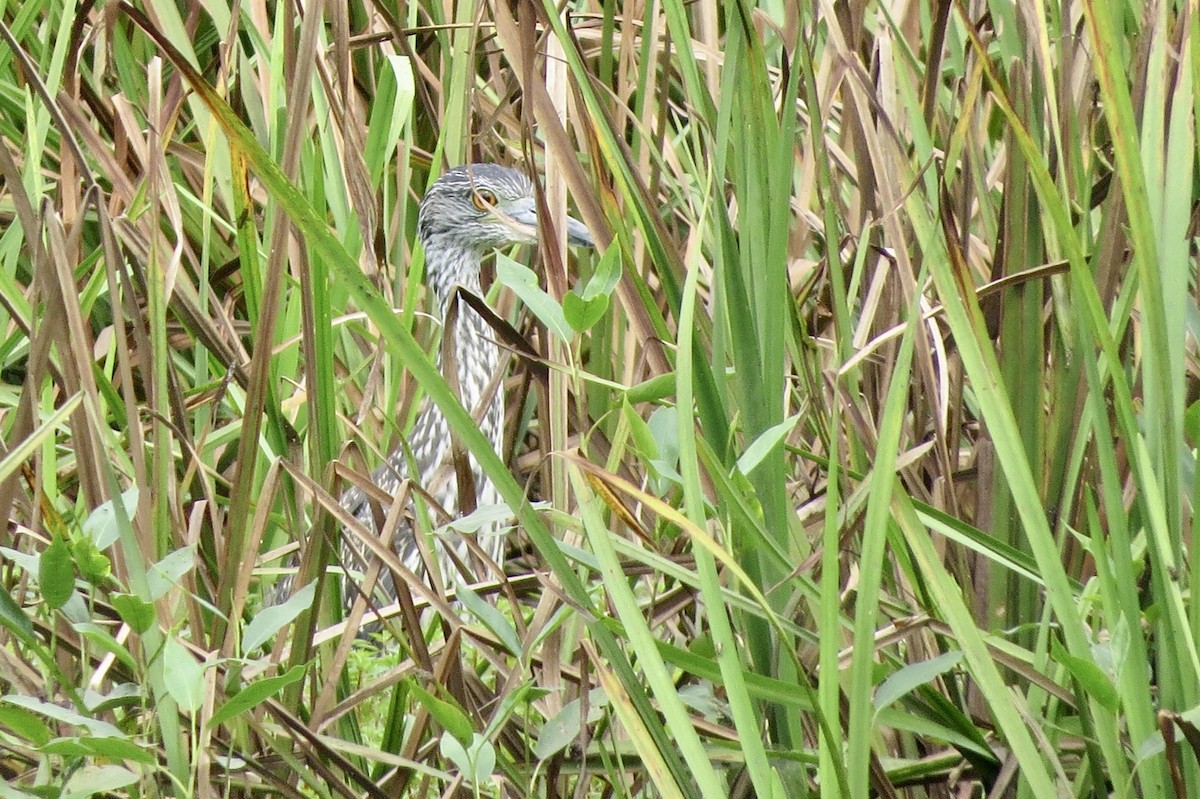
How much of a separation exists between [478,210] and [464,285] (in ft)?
2.13

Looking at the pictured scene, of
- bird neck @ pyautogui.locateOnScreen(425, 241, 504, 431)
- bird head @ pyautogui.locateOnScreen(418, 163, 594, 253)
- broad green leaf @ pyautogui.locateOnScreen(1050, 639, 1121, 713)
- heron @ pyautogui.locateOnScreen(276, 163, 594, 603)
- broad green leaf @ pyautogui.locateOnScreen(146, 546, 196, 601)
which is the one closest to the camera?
broad green leaf @ pyautogui.locateOnScreen(1050, 639, 1121, 713)

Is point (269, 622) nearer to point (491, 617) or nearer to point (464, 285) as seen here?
point (491, 617)

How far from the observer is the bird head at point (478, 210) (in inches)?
128

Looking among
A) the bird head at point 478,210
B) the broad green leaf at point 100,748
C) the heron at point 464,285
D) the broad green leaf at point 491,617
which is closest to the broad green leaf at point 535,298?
the broad green leaf at point 491,617

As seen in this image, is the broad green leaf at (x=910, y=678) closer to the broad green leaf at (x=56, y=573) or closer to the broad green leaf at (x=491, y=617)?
the broad green leaf at (x=491, y=617)

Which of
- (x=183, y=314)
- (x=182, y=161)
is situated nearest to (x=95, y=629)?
(x=183, y=314)

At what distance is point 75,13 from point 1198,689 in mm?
2082

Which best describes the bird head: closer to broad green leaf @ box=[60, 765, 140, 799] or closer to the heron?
the heron

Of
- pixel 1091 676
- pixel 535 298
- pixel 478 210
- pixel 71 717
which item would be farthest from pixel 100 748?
pixel 478 210

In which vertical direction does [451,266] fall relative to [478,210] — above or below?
below

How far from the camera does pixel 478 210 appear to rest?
3.44 m

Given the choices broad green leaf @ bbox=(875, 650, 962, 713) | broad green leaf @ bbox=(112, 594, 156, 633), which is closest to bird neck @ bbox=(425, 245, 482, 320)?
broad green leaf @ bbox=(112, 594, 156, 633)

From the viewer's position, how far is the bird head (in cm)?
326

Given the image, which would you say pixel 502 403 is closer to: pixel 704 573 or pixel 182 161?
pixel 182 161
